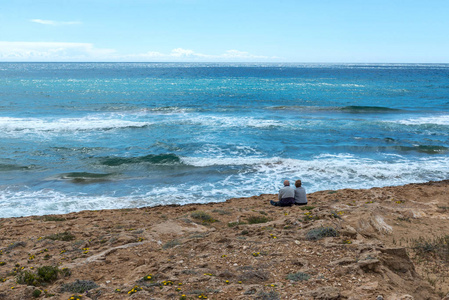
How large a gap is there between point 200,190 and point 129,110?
976 inches

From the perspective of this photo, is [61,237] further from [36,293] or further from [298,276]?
[298,276]

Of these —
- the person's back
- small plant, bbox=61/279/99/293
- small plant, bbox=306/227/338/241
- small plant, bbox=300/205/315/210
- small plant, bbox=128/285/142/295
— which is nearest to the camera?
small plant, bbox=128/285/142/295

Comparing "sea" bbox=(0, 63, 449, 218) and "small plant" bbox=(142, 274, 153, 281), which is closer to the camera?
"small plant" bbox=(142, 274, 153, 281)

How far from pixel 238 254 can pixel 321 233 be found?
209cm

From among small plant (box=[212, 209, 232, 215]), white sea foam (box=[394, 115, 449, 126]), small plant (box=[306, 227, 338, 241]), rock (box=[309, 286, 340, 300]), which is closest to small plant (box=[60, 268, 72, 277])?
rock (box=[309, 286, 340, 300])

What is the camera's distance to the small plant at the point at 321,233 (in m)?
8.34

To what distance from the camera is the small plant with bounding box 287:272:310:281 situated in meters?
6.59

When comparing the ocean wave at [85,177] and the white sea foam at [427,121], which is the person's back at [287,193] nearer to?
A: the ocean wave at [85,177]

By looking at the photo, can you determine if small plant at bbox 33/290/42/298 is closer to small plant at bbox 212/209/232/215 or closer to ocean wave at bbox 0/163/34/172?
small plant at bbox 212/209/232/215

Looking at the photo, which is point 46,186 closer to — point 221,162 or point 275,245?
point 221,162

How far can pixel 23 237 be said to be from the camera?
9961 mm

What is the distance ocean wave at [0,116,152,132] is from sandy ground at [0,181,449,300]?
18.2 m

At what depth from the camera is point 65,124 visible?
30.4m

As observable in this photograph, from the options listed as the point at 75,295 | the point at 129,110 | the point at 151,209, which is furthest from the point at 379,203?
the point at 129,110
